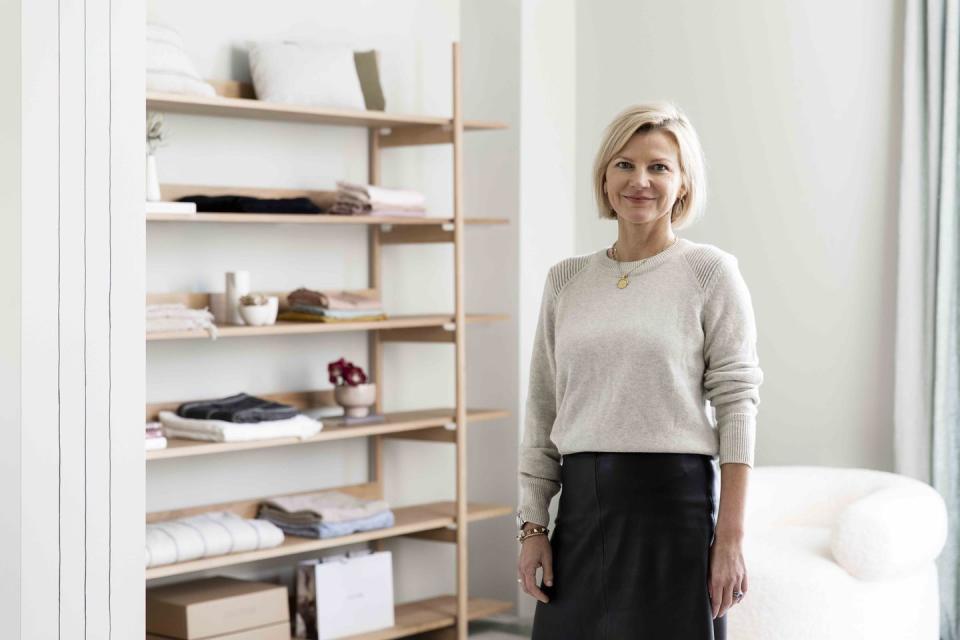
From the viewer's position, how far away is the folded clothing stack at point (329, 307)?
3.92m

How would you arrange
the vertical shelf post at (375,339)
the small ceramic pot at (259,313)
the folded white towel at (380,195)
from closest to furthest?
the small ceramic pot at (259,313)
the folded white towel at (380,195)
the vertical shelf post at (375,339)

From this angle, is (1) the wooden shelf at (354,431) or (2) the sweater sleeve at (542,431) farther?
(1) the wooden shelf at (354,431)

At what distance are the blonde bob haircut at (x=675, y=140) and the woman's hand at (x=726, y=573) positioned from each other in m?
0.54

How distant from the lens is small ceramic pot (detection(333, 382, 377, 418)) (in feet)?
13.4

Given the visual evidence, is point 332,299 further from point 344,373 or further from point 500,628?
point 500,628

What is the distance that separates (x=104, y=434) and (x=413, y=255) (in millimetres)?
2268

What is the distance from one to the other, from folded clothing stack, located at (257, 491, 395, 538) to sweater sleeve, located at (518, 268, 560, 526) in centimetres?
177

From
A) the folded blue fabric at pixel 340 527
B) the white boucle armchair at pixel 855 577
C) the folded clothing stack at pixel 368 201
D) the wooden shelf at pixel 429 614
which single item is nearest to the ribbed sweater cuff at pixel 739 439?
the white boucle armchair at pixel 855 577

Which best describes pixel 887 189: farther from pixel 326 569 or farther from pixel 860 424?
pixel 326 569

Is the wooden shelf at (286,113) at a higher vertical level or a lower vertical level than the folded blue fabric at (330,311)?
higher

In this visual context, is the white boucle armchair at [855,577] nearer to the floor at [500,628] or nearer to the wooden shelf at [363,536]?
the wooden shelf at [363,536]

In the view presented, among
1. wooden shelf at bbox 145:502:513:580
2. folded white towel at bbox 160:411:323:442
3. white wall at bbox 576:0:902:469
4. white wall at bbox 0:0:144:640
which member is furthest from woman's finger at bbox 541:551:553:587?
white wall at bbox 576:0:902:469

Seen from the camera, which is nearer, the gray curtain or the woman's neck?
the woman's neck

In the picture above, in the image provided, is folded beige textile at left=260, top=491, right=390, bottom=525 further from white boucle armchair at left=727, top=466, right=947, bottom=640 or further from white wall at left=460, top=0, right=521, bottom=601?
white boucle armchair at left=727, top=466, right=947, bottom=640
